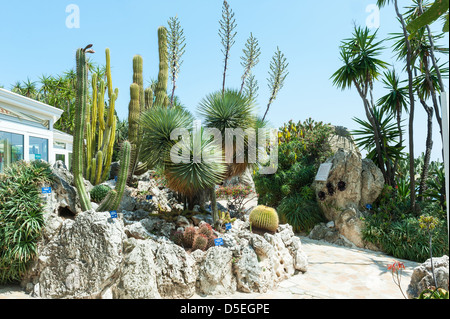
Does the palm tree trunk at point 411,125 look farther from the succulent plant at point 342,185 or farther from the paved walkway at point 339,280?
the paved walkway at point 339,280

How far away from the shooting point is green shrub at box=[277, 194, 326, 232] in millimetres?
9680

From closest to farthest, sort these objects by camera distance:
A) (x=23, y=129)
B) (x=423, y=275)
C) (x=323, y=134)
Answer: (x=423, y=275), (x=23, y=129), (x=323, y=134)

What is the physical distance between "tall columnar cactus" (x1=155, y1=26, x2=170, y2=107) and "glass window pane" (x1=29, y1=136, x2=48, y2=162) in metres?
3.49

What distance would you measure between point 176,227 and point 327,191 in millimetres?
5656

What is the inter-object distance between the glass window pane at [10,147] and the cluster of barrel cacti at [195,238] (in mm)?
4596

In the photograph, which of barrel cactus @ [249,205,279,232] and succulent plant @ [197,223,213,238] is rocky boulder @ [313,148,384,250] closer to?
barrel cactus @ [249,205,279,232]

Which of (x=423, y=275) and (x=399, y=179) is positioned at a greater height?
(x=399, y=179)

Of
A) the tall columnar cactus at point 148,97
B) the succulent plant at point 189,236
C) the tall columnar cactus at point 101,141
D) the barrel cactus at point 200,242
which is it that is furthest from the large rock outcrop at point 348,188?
the tall columnar cactus at point 101,141

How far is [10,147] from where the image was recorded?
7.43 meters

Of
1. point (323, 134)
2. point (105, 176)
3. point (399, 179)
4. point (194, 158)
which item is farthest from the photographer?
point (323, 134)

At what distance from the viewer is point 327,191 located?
962cm

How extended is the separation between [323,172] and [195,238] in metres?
5.85

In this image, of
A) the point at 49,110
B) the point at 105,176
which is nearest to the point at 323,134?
the point at 105,176

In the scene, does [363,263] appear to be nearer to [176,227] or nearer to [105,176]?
[176,227]
